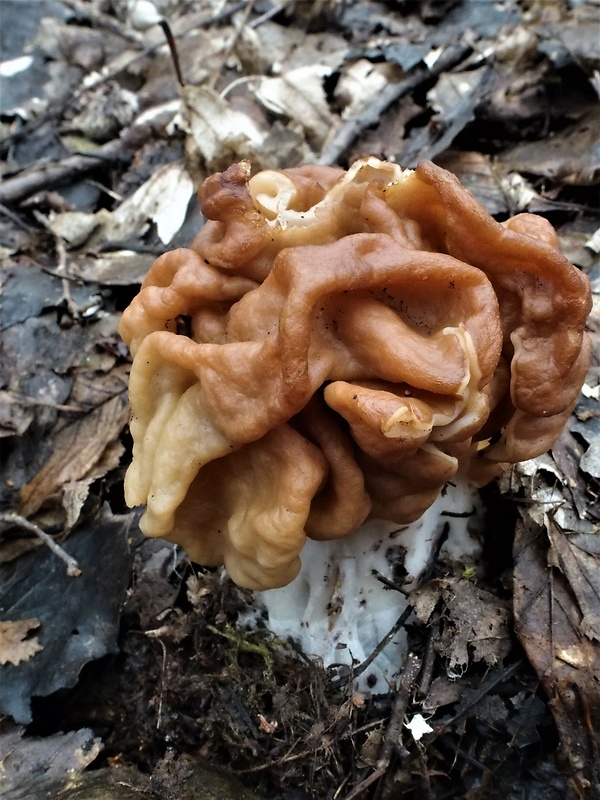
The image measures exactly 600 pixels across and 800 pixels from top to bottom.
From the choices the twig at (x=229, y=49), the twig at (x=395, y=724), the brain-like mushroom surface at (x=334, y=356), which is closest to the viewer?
the brain-like mushroom surface at (x=334, y=356)

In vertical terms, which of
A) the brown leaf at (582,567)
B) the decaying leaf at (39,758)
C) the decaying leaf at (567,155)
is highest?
the decaying leaf at (567,155)

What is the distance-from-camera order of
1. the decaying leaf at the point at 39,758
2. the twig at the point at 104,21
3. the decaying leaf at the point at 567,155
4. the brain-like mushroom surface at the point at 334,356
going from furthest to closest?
the twig at the point at 104,21, the decaying leaf at the point at 567,155, the decaying leaf at the point at 39,758, the brain-like mushroom surface at the point at 334,356

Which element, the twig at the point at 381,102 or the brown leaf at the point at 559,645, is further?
the twig at the point at 381,102

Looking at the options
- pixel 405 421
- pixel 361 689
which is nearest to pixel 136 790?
pixel 361 689

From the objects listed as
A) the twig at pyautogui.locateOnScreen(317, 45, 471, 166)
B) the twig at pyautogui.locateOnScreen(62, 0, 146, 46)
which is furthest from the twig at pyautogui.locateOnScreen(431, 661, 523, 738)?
the twig at pyautogui.locateOnScreen(62, 0, 146, 46)

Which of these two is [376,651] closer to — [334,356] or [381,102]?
[334,356]

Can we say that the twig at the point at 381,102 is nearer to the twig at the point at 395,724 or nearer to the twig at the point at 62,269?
the twig at the point at 62,269

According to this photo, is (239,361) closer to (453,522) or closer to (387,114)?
(453,522)

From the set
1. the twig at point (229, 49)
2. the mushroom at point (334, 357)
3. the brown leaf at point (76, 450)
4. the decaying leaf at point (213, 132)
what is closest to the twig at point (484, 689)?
the mushroom at point (334, 357)

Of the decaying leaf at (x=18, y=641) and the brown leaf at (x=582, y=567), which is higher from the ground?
the brown leaf at (x=582, y=567)
